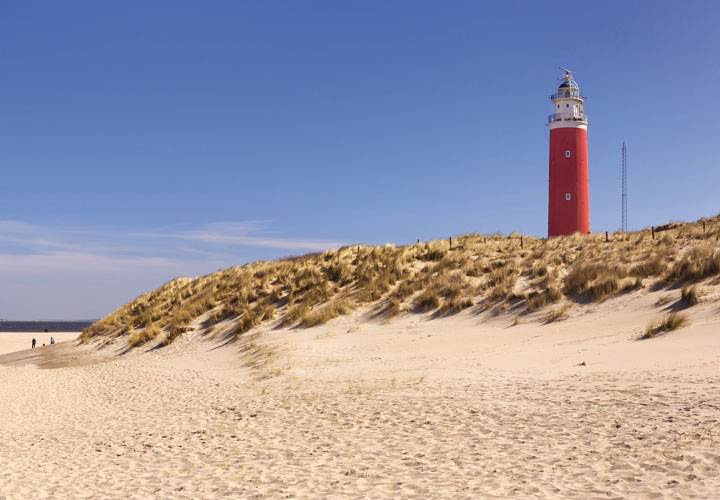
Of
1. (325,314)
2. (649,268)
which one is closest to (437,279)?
(325,314)

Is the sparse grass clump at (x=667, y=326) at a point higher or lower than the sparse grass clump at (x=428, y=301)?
lower

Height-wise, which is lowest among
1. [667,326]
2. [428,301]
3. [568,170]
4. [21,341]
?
[21,341]

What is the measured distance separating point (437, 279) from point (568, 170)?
16.1 metres

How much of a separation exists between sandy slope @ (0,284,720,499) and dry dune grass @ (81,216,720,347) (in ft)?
5.46

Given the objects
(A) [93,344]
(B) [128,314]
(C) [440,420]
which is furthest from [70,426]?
(B) [128,314]

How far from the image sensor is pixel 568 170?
33812mm

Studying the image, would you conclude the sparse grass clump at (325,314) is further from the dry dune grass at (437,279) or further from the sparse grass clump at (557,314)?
the sparse grass clump at (557,314)

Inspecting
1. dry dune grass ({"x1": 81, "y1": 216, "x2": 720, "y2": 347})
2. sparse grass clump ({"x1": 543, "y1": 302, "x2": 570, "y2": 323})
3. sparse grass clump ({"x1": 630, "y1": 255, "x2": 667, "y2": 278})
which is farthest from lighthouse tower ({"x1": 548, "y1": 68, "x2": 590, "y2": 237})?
sparse grass clump ({"x1": 543, "y1": 302, "x2": 570, "y2": 323})

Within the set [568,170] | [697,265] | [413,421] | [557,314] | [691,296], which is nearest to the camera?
[413,421]

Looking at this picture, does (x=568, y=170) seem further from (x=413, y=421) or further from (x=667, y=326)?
(x=413, y=421)

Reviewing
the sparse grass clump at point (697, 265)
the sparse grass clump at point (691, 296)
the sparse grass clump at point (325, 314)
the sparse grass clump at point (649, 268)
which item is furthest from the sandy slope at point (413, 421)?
the sparse grass clump at point (325, 314)

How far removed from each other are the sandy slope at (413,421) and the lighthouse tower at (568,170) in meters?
17.8

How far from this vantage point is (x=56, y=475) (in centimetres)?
818

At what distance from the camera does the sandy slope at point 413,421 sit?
21.4ft
